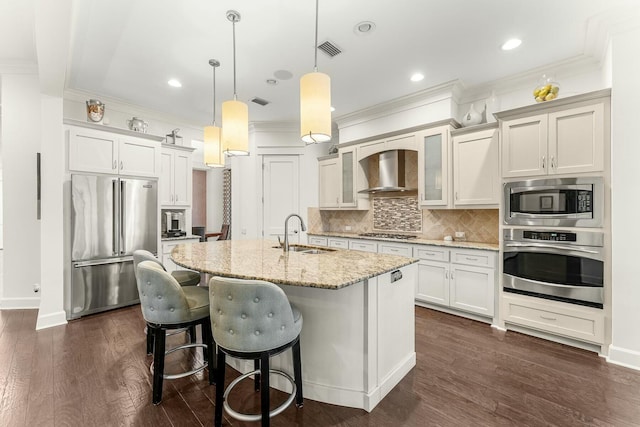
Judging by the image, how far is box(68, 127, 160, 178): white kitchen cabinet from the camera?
352 cm

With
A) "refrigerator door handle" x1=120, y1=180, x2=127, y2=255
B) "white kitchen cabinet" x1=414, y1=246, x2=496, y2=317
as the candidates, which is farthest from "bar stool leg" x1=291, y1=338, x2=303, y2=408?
"refrigerator door handle" x1=120, y1=180, x2=127, y2=255

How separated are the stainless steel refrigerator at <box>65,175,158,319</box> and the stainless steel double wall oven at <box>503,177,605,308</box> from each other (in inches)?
175

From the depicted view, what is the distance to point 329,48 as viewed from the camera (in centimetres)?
293

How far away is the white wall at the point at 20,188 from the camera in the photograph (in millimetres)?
3668

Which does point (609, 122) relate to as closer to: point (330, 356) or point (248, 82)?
point (330, 356)

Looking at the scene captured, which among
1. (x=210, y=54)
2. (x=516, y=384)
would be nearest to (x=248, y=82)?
(x=210, y=54)

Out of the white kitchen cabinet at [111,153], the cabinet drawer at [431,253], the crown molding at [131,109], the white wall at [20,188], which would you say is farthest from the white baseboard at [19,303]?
the cabinet drawer at [431,253]

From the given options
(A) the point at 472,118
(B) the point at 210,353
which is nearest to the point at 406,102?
(A) the point at 472,118

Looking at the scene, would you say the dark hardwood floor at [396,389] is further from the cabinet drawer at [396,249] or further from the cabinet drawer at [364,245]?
the cabinet drawer at [364,245]

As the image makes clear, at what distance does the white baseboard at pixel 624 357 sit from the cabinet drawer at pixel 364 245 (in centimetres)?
249

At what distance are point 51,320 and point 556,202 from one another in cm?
536

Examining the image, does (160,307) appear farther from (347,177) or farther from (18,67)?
(18,67)

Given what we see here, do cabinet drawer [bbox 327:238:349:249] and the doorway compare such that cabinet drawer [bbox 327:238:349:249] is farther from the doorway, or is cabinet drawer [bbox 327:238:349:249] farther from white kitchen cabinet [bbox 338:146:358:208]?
the doorway

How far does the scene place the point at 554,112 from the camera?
2.77m
